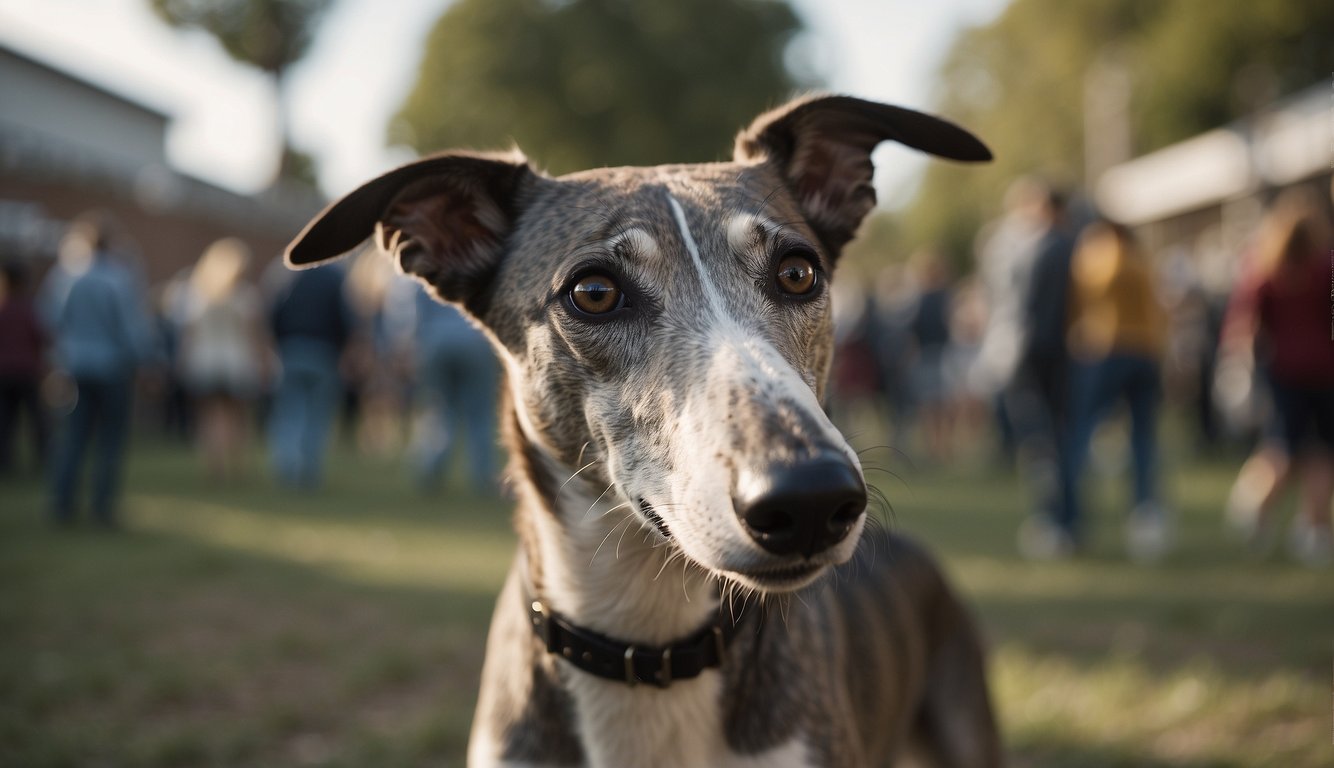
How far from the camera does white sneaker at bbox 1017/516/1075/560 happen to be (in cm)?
768

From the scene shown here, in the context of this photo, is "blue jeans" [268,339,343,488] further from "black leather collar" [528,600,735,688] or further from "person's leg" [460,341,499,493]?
"black leather collar" [528,600,735,688]

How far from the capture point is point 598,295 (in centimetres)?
243

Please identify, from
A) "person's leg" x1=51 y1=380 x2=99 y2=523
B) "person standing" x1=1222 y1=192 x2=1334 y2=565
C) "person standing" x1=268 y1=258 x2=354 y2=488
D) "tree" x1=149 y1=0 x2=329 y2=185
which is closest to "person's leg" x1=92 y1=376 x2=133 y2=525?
"person's leg" x1=51 y1=380 x2=99 y2=523

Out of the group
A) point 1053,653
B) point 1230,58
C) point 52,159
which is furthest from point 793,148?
point 1230,58

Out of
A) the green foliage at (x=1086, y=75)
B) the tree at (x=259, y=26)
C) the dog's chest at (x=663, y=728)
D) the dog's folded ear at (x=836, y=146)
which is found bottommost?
the dog's chest at (x=663, y=728)

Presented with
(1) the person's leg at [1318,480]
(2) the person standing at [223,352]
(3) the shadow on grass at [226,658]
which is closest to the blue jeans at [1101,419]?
(1) the person's leg at [1318,480]

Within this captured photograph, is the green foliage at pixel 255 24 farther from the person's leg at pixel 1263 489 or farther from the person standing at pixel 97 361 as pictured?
the person's leg at pixel 1263 489

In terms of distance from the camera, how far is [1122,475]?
12.9 m

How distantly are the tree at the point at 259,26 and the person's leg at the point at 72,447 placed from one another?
2943cm

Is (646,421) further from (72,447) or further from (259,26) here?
(259,26)

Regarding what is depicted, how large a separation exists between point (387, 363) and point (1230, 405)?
12529 millimetres

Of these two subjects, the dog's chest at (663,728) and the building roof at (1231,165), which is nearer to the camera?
the dog's chest at (663,728)

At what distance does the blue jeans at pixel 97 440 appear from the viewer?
8.85m

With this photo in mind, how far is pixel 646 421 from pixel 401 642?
A: 13.3 feet
